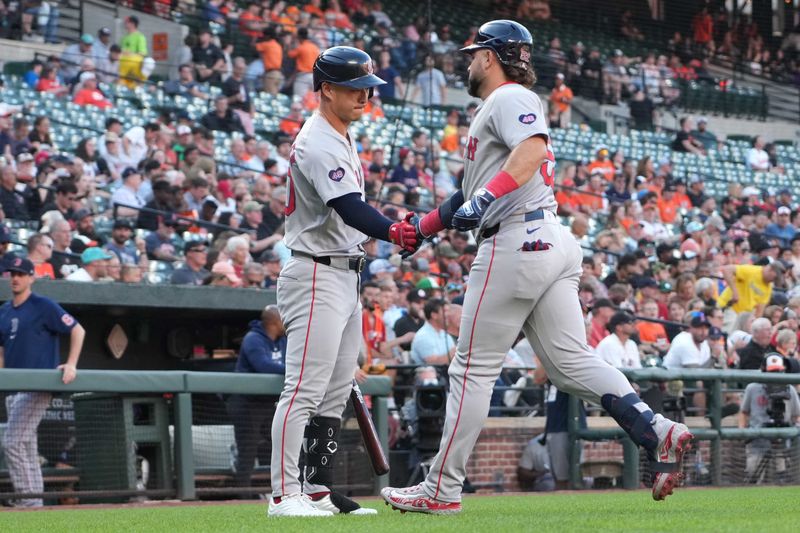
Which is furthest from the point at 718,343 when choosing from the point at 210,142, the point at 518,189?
the point at 518,189

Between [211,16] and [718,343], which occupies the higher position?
[211,16]

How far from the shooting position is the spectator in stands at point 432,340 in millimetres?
10125

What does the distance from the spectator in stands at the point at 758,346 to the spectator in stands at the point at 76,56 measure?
8.65 m

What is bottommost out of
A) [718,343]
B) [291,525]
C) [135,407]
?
[718,343]

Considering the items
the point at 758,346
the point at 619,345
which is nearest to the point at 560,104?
the point at 758,346

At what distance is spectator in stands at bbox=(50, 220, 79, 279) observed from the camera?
995 cm

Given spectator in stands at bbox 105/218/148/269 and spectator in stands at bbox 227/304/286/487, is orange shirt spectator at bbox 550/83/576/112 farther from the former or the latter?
spectator in stands at bbox 227/304/286/487

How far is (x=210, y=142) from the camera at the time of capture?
14258mm

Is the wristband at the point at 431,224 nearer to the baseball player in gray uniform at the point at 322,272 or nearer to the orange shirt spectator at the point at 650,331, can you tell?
the baseball player in gray uniform at the point at 322,272

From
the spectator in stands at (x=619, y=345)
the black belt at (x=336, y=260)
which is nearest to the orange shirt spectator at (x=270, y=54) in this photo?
the spectator in stands at (x=619, y=345)

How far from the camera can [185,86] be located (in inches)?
658

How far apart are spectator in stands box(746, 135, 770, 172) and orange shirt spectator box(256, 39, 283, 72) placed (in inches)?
367

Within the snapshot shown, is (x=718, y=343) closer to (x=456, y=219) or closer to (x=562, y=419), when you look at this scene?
(x=562, y=419)

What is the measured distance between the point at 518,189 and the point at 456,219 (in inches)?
13.5
